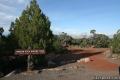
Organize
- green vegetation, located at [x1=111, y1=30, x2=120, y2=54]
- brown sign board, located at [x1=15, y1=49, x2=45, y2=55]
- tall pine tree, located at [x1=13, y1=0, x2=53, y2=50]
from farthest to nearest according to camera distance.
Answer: green vegetation, located at [x1=111, y1=30, x2=120, y2=54], tall pine tree, located at [x1=13, y1=0, x2=53, y2=50], brown sign board, located at [x1=15, y1=49, x2=45, y2=55]

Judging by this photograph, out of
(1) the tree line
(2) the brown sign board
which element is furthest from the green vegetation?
(2) the brown sign board

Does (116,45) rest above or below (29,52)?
above

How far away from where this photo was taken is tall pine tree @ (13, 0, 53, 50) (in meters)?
29.3

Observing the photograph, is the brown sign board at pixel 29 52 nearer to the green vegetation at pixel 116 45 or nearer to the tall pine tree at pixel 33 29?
the tall pine tree at pixel 33 29

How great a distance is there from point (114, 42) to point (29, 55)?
695 inches

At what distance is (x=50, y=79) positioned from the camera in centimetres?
2297

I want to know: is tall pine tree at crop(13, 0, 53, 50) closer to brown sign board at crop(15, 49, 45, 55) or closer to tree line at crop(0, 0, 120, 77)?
tree line at crop(0, 0, 120, 77)

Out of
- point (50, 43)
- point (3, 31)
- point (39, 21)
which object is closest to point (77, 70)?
point (50, 43)

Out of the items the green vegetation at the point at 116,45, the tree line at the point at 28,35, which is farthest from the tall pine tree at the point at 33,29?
the green vegetation at the point at 116,45

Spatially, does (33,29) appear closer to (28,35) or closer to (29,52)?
(28,35)

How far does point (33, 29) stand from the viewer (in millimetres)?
29219

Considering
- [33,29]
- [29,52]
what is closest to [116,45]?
[33,29]

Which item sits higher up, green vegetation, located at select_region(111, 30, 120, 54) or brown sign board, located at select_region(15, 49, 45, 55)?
green vegetation, located at select_region(111, 30, 120, 54)

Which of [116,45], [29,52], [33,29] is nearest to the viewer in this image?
[29,52]
